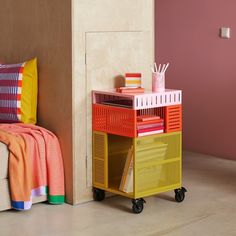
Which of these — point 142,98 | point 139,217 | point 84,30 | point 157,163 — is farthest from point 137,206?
point 84,30

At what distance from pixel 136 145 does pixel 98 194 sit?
49 cm

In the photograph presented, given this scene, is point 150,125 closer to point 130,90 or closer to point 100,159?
point 130,90

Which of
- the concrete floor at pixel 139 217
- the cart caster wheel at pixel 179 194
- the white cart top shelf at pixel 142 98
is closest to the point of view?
the concrete floor at pixel 139 217

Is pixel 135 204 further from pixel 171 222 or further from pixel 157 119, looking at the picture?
pixel 157 119

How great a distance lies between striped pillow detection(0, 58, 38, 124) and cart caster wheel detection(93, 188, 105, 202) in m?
0.58

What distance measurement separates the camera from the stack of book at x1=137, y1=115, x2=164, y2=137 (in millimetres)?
3778

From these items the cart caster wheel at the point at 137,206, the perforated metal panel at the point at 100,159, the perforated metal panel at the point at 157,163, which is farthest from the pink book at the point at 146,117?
the cart caster wheel at the point at 137,206

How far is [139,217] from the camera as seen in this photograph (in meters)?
3.74

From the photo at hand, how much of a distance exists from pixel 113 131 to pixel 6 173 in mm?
670

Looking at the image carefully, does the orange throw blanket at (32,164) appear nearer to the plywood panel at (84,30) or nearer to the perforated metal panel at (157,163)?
the plywood panel at (84,30)

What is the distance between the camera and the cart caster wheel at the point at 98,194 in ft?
13.3

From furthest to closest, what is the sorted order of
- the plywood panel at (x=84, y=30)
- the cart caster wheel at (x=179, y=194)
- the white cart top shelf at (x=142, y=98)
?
the cart caster wheel at (x=179, y=194), the plywood panel at (x=84, y=30), the white cart top shelf at (x=142, y=98)

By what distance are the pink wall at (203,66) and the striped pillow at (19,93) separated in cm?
177

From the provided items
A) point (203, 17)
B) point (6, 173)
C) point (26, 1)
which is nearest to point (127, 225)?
point (6, 173)
